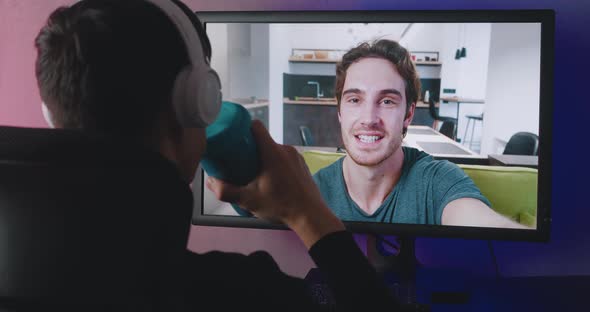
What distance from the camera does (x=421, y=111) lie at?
3.22 ft

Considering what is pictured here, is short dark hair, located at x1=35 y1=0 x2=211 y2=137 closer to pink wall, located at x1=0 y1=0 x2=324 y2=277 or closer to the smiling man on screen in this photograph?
the smiling man on screen

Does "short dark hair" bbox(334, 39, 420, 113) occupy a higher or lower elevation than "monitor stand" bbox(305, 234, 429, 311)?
higher

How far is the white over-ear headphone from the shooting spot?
0.41 m

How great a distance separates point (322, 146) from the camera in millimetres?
1031

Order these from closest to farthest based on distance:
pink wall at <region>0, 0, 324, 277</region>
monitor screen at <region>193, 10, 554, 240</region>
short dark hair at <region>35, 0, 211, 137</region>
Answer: short dark hair at <region>35, 0, 211, 137</region> < monitor screen at <region>193, 10, 554, 240</region> < pink wall at <region>0, 0, 324, 277</region>

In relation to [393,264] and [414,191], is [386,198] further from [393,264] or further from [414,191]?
[393,264]

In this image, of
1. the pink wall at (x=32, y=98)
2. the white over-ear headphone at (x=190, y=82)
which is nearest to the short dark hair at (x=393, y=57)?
the pink wall at (x=32, y=98)

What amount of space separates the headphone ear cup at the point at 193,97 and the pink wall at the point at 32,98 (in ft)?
2.73

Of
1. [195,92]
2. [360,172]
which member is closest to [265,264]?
[195,92]

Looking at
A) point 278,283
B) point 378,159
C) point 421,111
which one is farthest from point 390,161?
point 278,283

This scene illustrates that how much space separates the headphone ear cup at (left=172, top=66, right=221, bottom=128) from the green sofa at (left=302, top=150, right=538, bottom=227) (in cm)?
69

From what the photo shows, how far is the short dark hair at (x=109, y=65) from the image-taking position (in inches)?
14.4

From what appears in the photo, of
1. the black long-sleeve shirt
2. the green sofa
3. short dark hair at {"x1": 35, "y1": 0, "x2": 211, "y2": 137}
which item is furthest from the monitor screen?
short dark hair at {"x1": 35, "y1": 0, "x2": 211, "y2": 137}

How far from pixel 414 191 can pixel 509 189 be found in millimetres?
199
